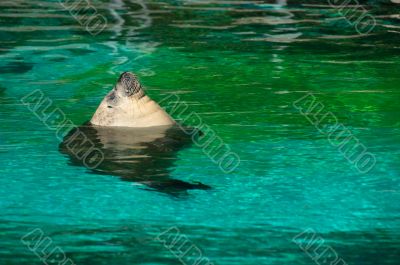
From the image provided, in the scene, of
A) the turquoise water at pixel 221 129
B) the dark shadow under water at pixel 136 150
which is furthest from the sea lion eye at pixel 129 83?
the turquoise water at pixel 221 129

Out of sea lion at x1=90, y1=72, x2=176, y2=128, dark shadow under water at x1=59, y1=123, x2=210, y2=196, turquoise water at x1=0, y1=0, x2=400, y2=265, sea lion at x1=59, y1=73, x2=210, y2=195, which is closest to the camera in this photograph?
turquoise water at x1=0, y1=0, x2=400, y2=265

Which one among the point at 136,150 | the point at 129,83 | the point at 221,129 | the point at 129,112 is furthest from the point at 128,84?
the point at 221,129

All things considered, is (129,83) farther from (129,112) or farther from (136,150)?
(136,150)

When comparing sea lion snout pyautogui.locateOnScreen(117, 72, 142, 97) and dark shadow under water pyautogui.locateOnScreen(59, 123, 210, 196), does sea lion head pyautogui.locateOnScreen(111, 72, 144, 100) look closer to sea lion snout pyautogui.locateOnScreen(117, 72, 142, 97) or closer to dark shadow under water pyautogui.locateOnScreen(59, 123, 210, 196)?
sea lion snout pyautogui.locateOnScreen(117, 72, 142, 97)

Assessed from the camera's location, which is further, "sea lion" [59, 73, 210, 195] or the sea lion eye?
the sea lion eye

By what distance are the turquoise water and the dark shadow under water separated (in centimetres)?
11

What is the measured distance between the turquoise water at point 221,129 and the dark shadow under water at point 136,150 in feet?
0.37

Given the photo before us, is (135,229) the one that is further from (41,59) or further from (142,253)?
(41,59)

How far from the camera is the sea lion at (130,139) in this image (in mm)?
8562

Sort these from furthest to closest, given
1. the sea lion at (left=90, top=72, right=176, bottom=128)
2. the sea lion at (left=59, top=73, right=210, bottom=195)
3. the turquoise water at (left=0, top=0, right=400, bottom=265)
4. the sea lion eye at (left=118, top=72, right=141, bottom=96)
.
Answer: the sea lion at (left=90, top=72, right=176, bottom=128)
the sea lion eye at (left=118, top=72, right=141, bottom=96)
the sea lion at (left=59, top=73, right=210, bottom=195)
the turquoise water at (left=0, top=0, right=400, bottom=265)

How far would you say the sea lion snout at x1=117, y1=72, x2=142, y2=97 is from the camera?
30.3 feet

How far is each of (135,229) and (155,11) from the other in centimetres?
978

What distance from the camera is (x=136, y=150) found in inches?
356

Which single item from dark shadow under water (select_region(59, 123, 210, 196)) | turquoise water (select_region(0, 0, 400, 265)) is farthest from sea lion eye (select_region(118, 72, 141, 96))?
turquoise water (select_region(0, 0, 400, 265))
